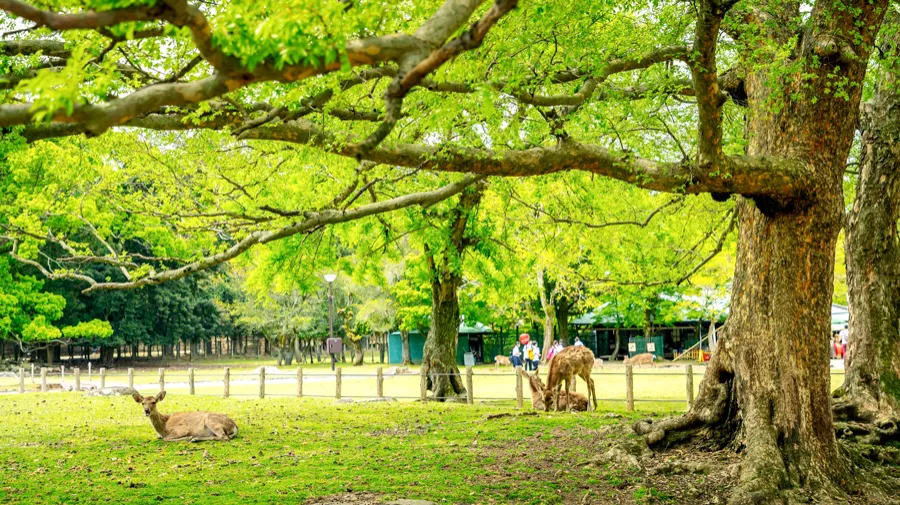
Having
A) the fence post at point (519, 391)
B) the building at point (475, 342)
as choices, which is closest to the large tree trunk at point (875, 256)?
the fence post at point (519, 391)

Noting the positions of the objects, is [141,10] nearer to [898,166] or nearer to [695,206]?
[898,166]

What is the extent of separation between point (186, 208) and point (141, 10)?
14055mm

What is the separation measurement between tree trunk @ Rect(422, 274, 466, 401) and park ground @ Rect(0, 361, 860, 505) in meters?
3.50

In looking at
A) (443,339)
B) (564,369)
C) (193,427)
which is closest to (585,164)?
(193,427)

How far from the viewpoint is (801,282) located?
953 cm

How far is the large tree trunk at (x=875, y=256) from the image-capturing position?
12734 millimetres

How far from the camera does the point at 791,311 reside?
9.51 meters

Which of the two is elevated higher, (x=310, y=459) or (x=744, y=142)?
(x=744, y=142)

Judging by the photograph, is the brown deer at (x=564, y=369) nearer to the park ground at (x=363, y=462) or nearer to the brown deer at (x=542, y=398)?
the brown deer at (x=542, y=398)

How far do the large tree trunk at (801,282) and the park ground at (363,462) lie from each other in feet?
2.67

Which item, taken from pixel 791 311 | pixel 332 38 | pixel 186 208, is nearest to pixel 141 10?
pixel 332 38

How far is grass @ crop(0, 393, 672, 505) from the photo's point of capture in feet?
30.4

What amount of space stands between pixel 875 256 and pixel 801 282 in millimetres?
4433

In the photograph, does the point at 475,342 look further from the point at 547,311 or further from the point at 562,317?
the point at 547,311
